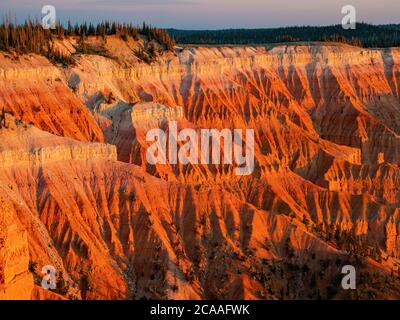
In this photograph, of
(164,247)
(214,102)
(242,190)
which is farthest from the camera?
(214,102)

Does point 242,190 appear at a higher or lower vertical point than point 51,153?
lower

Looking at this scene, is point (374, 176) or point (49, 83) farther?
point (374, 176)

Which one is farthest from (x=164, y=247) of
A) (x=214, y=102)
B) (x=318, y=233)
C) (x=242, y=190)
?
(x=214, y=102)

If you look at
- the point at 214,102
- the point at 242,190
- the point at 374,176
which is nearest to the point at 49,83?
the point at 242,190

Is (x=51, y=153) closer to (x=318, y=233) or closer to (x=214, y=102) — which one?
(x=318, y=233)

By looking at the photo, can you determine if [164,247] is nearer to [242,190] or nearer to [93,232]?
[93,232]
